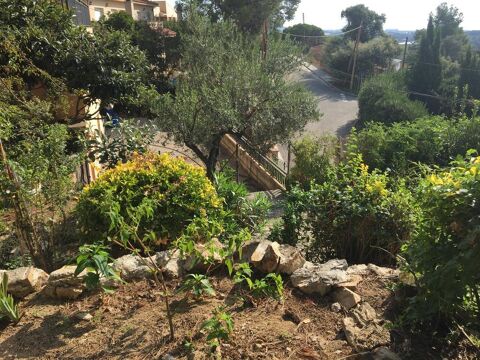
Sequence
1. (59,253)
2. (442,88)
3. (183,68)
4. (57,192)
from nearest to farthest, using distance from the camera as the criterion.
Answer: (57,192) < (59,253) < (183,68) < (442,88)

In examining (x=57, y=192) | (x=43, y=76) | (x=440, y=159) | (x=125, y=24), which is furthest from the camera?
(x=125, y=24)

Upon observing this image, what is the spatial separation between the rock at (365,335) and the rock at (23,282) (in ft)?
7.88

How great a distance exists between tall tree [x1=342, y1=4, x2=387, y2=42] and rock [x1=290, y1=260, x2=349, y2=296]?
4578 cm

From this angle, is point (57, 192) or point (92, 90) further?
point (92, 90)

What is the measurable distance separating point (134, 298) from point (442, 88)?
23346mm

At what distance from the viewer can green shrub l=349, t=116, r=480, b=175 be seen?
10.3 metres

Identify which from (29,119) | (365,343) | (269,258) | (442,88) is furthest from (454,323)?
(442,88)

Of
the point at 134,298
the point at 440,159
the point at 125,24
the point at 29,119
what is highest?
the point at 125,24

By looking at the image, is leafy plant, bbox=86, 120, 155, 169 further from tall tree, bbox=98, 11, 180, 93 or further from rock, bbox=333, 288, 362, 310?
tall tree, bbox=98, 11, 180, 93

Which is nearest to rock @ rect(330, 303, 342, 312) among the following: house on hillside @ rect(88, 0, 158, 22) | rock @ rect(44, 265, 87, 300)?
rock @ rect(44, 265, 87, 300)

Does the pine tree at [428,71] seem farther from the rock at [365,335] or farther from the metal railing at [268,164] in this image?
the rock at [365,335]

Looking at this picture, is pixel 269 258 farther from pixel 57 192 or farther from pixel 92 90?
pixel 92 90

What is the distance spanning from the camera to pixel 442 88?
22375 mm

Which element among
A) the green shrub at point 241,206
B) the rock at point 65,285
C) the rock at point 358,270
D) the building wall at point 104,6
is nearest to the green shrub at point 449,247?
the rock at point 358,270
